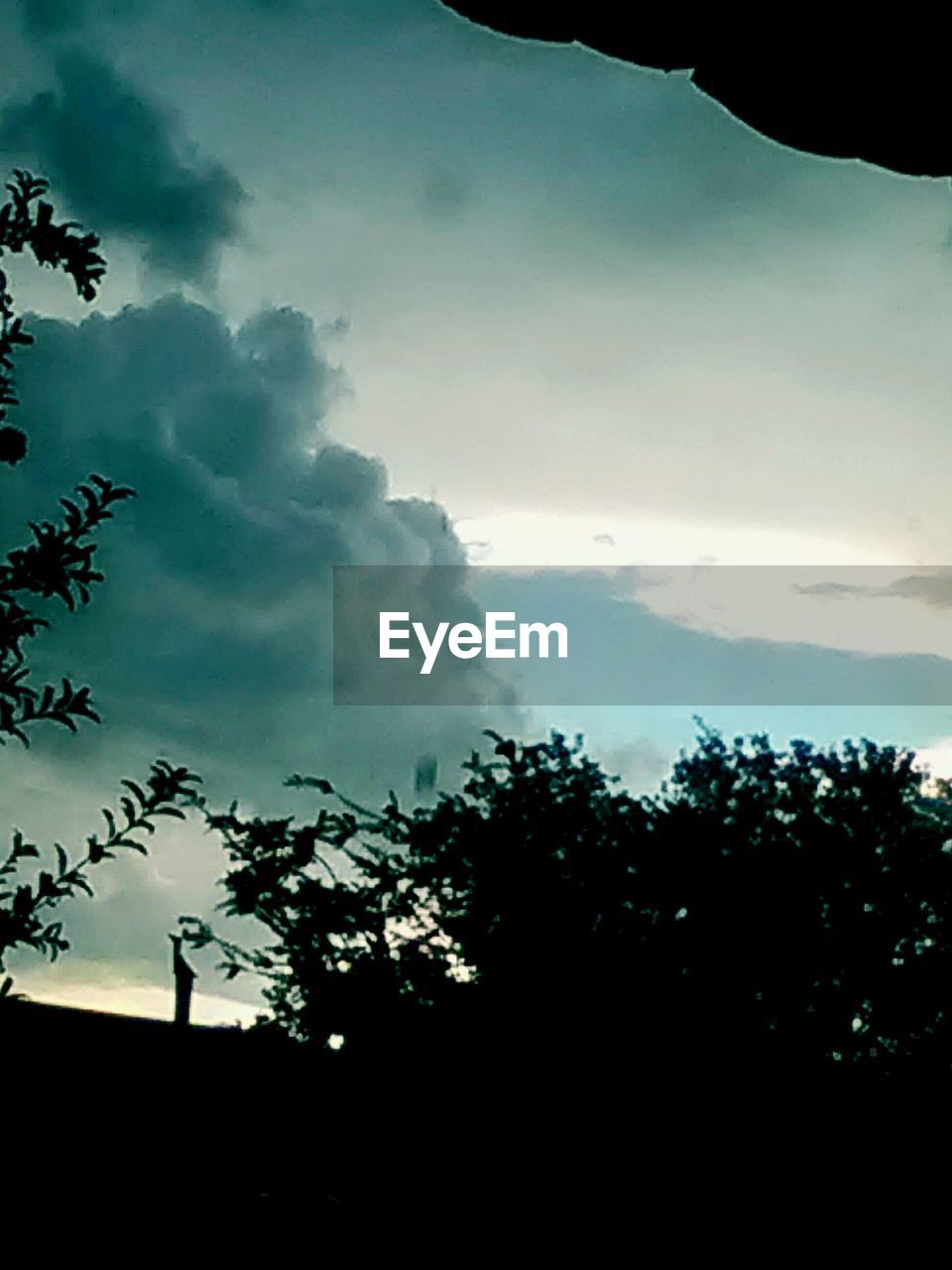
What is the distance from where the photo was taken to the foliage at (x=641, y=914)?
1563 cm

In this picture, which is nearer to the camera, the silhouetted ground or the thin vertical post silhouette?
the silhouetted ground

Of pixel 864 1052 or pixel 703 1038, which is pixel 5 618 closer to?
pixel 703 1038

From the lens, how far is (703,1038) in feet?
48.6

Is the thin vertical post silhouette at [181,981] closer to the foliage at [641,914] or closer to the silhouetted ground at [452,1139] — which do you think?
the foliage at [641,914]

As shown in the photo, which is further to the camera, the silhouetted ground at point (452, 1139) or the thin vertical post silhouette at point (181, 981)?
the thin vertical post silhouette at point (181, 981)

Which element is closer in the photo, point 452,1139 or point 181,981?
→ point 452,1139

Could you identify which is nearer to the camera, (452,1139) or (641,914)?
(452,1139)

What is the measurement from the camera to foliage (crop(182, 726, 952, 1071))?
51.3 feet

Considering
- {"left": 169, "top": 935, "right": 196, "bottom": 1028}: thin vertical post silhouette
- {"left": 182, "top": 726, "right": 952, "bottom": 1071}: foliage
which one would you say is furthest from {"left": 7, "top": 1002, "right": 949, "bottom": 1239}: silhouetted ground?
{"left": 169, "top": 935, "right": 196, "bottom": 1028}: thin vertical post silhouette

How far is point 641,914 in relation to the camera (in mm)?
19328

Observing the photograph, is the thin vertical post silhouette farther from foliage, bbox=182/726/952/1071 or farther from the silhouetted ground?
the silhouetted ground

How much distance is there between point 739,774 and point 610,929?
Result: 8.00 m

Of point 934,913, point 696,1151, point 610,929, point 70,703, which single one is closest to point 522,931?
point 610,929

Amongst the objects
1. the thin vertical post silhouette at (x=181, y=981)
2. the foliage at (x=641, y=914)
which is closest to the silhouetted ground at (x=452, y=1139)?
the foliage at (x=641, y=914)
